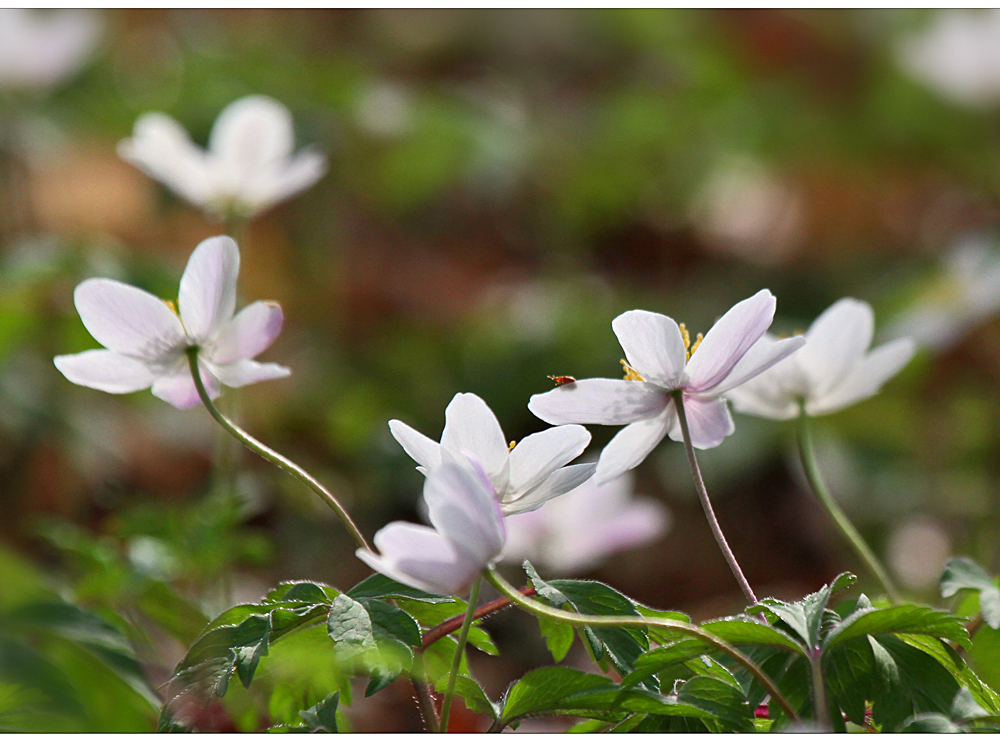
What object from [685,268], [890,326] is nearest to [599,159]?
[685,268]

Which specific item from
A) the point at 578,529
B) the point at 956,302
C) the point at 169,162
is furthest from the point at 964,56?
the point at 169,162

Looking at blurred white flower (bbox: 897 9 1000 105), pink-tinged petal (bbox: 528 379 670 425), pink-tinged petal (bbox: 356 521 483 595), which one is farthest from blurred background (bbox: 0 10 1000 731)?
pink-tinged petal (bbox: 528 379 670 425)

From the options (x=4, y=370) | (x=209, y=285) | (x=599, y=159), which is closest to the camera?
(x=209, y=285)

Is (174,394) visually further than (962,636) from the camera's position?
Yes

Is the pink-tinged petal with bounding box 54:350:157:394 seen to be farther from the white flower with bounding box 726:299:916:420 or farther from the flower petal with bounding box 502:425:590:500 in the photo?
the white flower with bounding box 726:299:916:420

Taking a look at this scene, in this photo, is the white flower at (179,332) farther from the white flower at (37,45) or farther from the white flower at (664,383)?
the white flower at (37,45)

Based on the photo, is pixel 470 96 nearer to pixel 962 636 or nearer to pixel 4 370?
pixel 4 370

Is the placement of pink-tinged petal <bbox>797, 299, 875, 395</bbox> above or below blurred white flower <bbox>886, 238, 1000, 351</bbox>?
below

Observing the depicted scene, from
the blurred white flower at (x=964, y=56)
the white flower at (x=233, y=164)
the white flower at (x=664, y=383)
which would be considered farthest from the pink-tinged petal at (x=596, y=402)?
the blurred white flower at (x=964, y=56)
